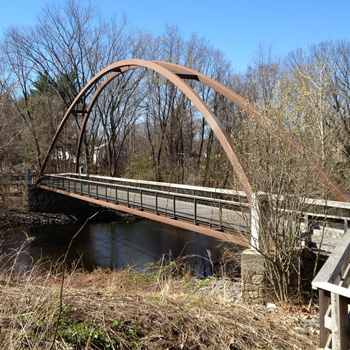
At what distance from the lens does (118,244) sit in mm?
18188

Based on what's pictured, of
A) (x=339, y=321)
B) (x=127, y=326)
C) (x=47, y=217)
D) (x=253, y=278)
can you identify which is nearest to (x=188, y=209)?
(x=253, y=278)

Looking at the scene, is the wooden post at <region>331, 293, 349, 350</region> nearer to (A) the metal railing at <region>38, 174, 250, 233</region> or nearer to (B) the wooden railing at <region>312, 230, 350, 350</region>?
(B) the wooden railing at <region>312, 230, 350, 350</region>

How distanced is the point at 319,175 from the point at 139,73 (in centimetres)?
2466

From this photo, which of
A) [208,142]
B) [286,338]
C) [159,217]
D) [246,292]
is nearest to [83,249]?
[159,217]

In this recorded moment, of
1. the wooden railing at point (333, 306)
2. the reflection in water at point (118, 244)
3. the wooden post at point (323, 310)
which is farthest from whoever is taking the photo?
the reflection in water at point (118, 244)

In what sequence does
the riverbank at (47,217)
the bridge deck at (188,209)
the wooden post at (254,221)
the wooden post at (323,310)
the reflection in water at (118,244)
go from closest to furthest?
the wooden post at (323,310), the wooden post at (254,221), the bridge deck at (188,209), the reflection in water at (118,244), the riverbank at (47,217)

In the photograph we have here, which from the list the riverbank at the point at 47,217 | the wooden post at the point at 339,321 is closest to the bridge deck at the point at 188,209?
the wooden post at the point at 339,321

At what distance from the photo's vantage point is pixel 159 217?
11.6 metres

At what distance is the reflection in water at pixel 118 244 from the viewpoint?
585 inches

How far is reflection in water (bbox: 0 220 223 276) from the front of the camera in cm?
1487

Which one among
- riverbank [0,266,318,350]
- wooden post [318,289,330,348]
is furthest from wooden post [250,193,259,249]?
wooden post [318,289,330,348]

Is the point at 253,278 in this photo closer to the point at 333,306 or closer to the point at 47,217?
the point at 333,306

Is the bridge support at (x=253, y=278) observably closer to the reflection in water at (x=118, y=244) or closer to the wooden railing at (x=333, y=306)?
the wooden railing at (x=333, y=306)

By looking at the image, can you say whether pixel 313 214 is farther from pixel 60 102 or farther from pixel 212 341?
pixel 60 102
